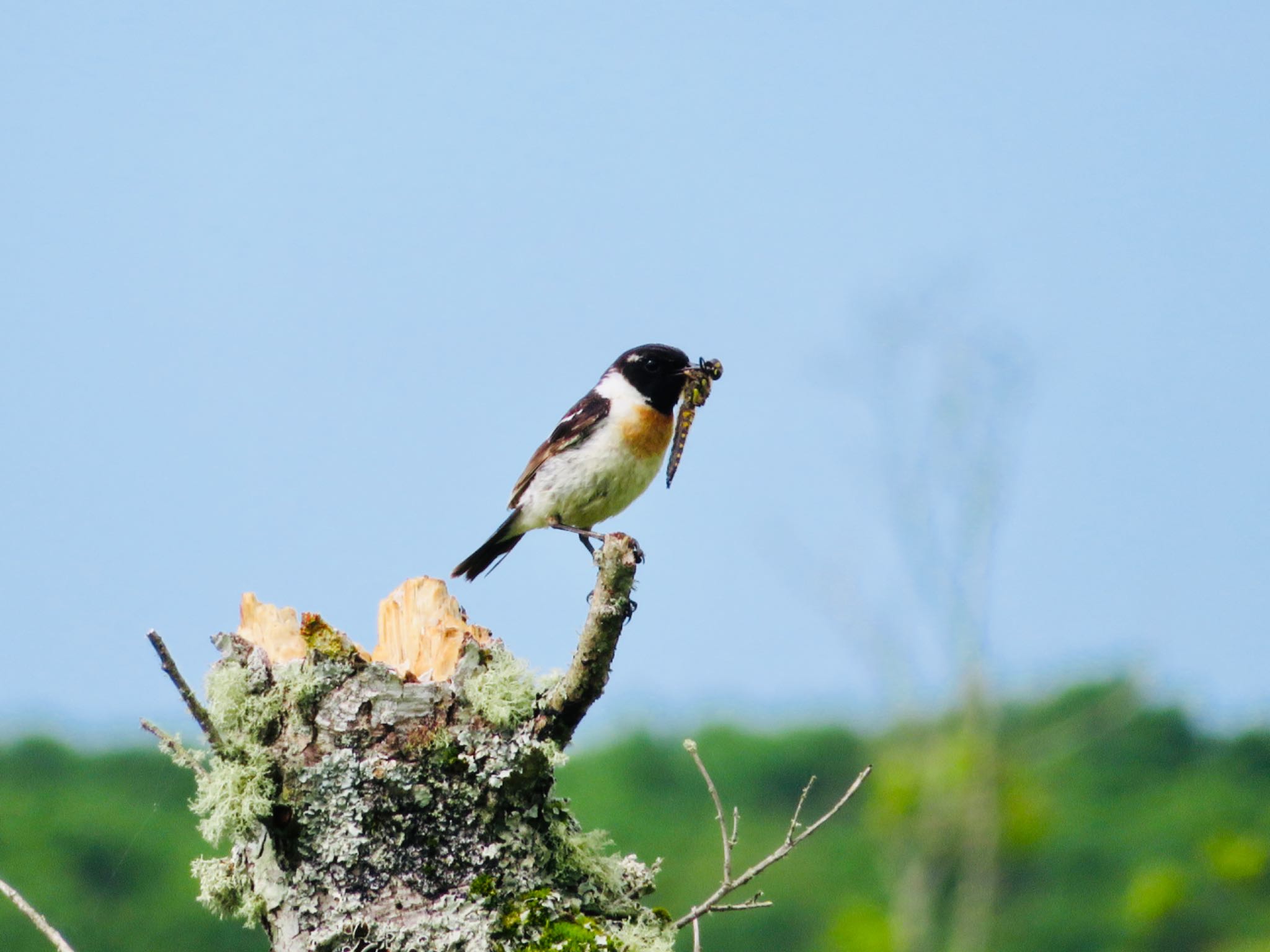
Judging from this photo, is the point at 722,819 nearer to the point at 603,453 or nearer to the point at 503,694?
the point at 503,694

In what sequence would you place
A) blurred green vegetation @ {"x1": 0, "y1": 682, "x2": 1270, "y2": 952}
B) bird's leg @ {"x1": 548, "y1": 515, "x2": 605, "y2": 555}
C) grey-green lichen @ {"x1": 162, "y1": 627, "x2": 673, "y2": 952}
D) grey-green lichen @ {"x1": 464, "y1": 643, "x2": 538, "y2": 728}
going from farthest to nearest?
blurred green vegetation @ {"x1": 0, "y1": 682, "x2": 1270, "y2": 952} → bird's leg @ {"x1": 548, "y1": 515, "x2": 605, "y2": 555} → grey-green lichen @ {"x1": 464, "y1": 643, "x2": 538, "y2": 728} → grey-green lichen @ {"x1": 162, "y1": 627, "x2": 673, "y2": 952}

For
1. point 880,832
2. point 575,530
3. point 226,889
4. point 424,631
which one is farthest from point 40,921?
point 880,832

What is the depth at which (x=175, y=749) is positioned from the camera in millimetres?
3887

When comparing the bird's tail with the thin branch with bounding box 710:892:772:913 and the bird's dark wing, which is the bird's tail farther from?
the thin branch with bounding box 710:892:772:913

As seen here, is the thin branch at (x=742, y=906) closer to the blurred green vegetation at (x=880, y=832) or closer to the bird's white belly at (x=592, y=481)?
the bird's white belly at (x=592, y=481)

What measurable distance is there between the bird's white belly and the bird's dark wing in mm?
52

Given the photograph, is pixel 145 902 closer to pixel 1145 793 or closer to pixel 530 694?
pixel 530 694

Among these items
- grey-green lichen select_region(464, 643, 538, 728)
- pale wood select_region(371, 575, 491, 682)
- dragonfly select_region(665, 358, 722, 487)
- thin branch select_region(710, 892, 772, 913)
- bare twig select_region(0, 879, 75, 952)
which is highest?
dragonfly select_region(665, 358, 722, 487)

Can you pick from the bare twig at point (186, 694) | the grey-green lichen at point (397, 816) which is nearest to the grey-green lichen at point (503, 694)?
the grey-green lichen at point (397, 816)

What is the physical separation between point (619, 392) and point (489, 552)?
3.46ft

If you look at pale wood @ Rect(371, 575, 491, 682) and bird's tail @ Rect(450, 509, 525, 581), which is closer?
pale wood @ Rect(371, 575, 491, 682)

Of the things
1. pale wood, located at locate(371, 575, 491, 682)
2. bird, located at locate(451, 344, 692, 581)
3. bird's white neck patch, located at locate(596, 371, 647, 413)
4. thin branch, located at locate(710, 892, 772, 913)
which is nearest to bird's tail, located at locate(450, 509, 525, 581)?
bird, located at locate(451, 344, 692, 581)

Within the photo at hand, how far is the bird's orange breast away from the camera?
6.18 m

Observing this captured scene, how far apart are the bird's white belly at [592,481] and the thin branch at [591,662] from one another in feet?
7.35
